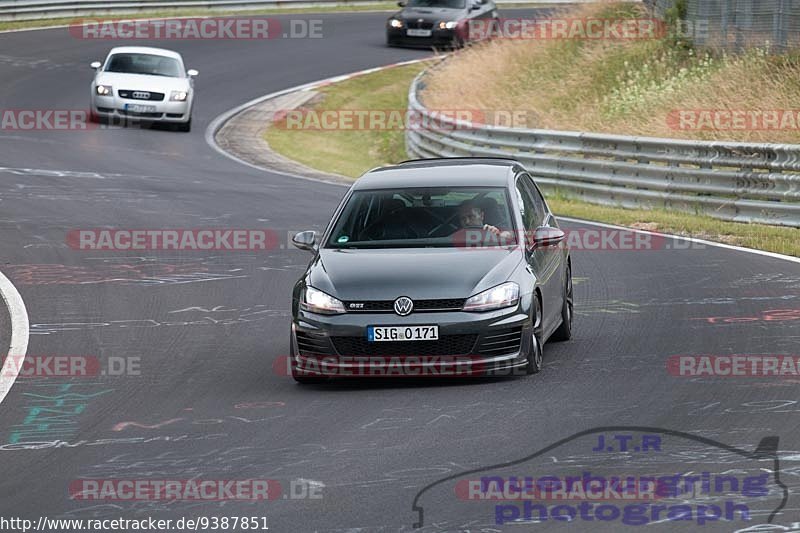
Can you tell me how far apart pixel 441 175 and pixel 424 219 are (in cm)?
61

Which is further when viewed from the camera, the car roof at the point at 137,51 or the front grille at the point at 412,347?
the car roof at the point at 137,51

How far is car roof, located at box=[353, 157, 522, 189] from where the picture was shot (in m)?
12.0

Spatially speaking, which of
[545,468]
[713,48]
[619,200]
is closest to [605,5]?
[713,48]

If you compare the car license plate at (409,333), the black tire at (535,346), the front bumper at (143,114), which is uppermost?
the car license plate at (409,333)

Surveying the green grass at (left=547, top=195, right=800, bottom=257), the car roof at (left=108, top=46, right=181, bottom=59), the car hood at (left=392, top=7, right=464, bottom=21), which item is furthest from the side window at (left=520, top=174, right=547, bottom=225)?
the car hood at (left=392, top=7, right=464, bottom=21)

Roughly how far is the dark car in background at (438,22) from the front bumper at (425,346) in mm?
33333

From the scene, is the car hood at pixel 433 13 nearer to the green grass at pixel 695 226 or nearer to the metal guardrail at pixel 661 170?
the metal guardrail at pixel 661 170

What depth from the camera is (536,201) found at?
1286 centimetres

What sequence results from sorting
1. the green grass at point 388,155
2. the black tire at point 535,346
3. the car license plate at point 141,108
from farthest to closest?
the car license plate at point 141,108 < the green grass at point 388,155 < the black tire at point 535,346

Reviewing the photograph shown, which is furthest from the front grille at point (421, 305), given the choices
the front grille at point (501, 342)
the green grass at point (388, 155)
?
the green grass at point (388, 155)

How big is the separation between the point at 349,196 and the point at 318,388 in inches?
72.9

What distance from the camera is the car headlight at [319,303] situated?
34.9 ft

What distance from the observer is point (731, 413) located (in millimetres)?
9516

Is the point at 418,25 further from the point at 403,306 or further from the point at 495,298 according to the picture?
the point at 403,306
